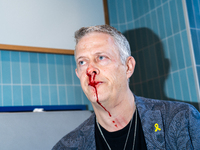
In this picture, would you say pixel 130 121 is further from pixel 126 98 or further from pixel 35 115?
pixel 35 115

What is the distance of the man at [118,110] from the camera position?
105cm

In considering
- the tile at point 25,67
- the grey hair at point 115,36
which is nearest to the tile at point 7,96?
the tile at point 25,67

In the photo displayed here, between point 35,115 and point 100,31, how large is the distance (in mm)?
692

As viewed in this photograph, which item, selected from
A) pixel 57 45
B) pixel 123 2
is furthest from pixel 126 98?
pixel 123 2

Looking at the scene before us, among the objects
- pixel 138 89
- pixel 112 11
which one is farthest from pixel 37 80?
pixel 112 11

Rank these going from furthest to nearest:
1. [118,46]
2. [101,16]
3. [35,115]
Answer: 1. [101,16]
2. [35,115]
3. [118,46]

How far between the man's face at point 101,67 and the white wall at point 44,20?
832 millimetres

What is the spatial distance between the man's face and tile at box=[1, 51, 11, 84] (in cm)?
82

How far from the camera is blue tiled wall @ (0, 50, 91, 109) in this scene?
1.85 metres

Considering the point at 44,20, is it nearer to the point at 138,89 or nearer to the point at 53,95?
the point at 53,95

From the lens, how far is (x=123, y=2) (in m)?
2.36

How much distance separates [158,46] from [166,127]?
1030mm

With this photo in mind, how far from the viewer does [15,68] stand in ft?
6.22

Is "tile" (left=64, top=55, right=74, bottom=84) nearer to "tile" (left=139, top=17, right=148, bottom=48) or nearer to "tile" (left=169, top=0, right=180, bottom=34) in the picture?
"tile" (left=139, top=17, right=148, bottom=48)
